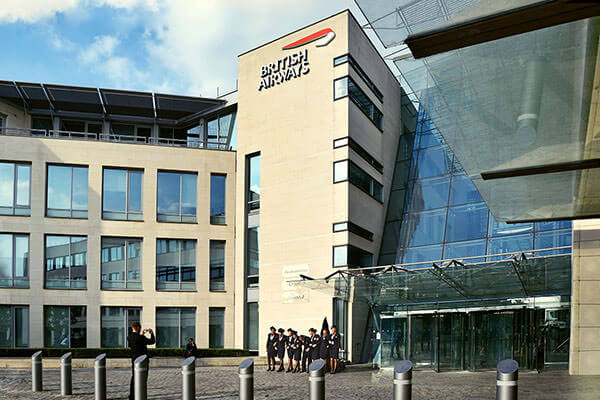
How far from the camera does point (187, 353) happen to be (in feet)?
82.2

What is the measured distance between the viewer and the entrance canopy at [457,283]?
20.1m

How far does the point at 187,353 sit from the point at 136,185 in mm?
12529

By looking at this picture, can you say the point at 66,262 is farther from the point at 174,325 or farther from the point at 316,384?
the point at 316,384

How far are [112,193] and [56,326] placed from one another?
7.34 m

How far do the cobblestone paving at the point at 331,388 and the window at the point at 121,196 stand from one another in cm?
1420

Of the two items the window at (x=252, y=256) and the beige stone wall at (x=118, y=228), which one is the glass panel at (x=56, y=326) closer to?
the beige stone wall at (x=118, y=228)

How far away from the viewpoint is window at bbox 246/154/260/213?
3338 centimetres

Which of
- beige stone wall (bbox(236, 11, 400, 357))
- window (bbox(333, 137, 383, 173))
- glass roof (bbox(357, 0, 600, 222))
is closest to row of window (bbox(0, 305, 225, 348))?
beige stone wall (bbox(236, 11, 400, 357))

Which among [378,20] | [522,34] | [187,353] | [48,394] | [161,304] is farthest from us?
[161,304]

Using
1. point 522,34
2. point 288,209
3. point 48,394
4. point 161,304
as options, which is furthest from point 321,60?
point 522,34

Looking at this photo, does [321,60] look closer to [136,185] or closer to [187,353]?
[136,185]

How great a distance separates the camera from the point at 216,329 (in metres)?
34.2

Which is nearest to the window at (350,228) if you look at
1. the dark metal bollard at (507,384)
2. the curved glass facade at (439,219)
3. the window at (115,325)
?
the curved glass facade at (439,219)

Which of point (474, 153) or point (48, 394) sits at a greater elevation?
point (474, 153)
